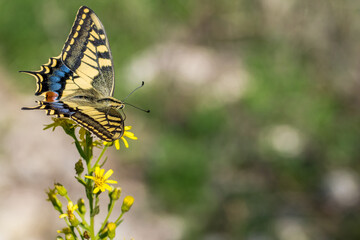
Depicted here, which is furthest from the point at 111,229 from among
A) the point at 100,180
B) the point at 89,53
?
the point at 89,53

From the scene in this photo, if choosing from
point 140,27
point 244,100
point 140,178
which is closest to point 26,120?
point 140,178

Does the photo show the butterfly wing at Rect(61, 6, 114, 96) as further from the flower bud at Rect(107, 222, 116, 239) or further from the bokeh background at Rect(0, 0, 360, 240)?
the bokeh background at Rect(0, 0, 360, 240)

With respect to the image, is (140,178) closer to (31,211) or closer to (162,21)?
(31,211)

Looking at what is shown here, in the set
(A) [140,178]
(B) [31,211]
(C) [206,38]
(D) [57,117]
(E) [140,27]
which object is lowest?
(D) [57,117]

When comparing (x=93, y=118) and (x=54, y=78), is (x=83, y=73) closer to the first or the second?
(x=54, y=78)

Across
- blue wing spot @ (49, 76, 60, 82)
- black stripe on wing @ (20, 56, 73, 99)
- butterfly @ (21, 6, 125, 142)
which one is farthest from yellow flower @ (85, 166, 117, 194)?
blue wing spot @ (49, 76, 60, 82)

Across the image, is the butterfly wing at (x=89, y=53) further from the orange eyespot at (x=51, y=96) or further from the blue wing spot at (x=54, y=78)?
the orange eyespot at (x=51, y=96)

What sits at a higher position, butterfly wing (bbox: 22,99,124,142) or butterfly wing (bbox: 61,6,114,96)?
butterfly wing (bbox: 61,6,114,96)
